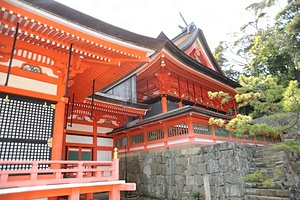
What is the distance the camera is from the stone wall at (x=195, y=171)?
7082 mm

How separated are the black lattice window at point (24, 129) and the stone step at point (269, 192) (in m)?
6.30

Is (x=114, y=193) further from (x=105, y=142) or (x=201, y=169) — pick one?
(x=105, y=142)

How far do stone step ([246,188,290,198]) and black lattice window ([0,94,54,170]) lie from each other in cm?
630

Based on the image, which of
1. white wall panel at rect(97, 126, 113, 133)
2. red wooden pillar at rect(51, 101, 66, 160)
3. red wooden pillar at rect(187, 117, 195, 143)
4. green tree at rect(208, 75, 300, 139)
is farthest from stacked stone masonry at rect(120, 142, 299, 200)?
red wooden pillar at rect(51, 101, 66, 160)

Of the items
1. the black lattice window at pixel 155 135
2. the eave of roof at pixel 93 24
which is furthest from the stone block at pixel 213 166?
the eave of roof at pixel 93 24

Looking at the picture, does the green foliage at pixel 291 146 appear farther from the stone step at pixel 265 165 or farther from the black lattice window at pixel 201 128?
the black lattice window at pixel 201 128

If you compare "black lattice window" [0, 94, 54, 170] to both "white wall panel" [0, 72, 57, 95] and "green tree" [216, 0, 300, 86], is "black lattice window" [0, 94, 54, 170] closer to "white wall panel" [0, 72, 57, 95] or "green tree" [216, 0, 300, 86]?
"white wall panel" [0, 72, 57, 95]

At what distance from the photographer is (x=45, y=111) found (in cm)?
473

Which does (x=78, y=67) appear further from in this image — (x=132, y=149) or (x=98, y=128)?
(x=132, y=149)

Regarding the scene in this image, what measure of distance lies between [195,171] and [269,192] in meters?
2.43

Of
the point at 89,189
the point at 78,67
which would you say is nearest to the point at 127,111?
the point at 78,67

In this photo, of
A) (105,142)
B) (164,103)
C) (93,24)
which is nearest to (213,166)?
(164,103)

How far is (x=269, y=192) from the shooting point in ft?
21.0

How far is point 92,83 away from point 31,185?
10.9 feet
